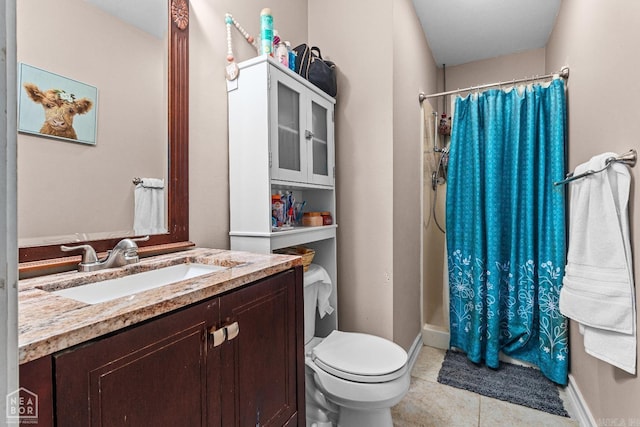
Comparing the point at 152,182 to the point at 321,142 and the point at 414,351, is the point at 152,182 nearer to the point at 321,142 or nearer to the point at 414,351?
the point at 321,142

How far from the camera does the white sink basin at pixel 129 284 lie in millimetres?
869

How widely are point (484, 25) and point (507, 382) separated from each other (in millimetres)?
2565

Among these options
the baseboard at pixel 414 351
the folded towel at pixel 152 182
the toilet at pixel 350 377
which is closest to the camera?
the folded towel at pixel 152 182

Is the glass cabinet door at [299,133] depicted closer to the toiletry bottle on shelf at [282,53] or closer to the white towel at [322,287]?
the toiletry bottle on shelf at [282,53]

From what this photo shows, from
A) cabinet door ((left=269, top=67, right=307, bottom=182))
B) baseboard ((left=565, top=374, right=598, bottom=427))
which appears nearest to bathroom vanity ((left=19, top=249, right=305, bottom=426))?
cabinet door ((left=269, top=67, right=307, bottom=182))

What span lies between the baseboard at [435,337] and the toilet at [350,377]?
1.04 meters

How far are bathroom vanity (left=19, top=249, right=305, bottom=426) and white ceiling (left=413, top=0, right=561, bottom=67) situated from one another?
2284mm

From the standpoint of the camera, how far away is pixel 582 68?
166 centimetres

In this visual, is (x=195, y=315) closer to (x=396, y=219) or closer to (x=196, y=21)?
(x=196, y=21)

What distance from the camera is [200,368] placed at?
0.72 m

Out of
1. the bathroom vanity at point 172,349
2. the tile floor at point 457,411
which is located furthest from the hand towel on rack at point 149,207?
the tile floor at point 457,411

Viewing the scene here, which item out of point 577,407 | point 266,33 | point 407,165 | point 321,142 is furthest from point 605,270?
point 266,33

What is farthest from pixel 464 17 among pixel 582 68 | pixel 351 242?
pixel 351 242

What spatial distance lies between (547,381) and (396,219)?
4.58 feet
